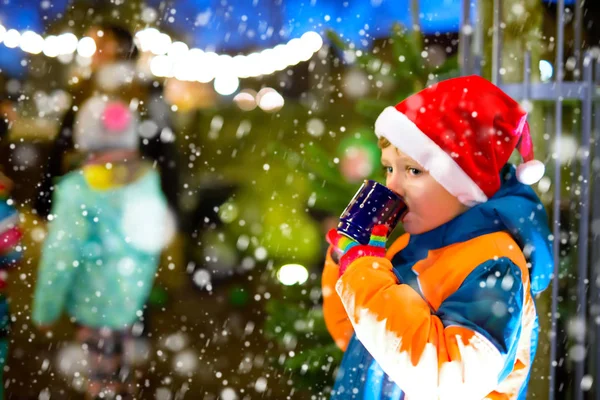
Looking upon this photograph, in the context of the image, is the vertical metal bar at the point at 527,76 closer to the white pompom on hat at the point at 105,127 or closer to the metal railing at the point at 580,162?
the metal railing at the point at 580,162

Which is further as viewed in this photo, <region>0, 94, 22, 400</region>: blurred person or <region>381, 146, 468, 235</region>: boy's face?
<region>0, 94, 22, 400</region>: blurred person

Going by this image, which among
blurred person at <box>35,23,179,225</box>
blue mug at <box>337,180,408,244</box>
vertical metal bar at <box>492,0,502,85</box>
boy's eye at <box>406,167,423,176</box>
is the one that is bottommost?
blue mug at <box>337,180,408,244</box>

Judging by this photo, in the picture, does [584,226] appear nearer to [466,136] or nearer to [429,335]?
[466,136]

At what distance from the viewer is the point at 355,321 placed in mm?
1426

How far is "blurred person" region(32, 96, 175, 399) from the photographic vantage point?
3.06m

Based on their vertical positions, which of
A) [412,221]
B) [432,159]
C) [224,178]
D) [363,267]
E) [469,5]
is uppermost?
[224,178]

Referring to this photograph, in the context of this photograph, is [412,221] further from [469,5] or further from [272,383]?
[272,383]

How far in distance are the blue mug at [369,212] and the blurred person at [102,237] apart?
6.07 ft

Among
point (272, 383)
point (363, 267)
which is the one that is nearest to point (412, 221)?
point (363, 267)

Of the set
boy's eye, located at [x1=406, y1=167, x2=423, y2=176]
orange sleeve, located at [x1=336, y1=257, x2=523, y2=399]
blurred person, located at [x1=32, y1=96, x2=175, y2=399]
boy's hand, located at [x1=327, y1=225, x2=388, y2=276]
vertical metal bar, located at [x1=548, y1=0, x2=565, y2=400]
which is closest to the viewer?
orange sleeve, located at [x1=336, y1=257, x2=523, y2=399]

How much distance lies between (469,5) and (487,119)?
42.5 inches

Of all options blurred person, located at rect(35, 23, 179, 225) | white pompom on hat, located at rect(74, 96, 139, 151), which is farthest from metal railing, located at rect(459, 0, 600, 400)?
blurred person, located at rect(35, 23, 179, 225)

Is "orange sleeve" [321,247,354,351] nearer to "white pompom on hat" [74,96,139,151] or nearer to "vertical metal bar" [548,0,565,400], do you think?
"vertical metal bar" [548,0,565,400]

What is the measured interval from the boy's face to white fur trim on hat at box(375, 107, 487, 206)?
2 centimetres
